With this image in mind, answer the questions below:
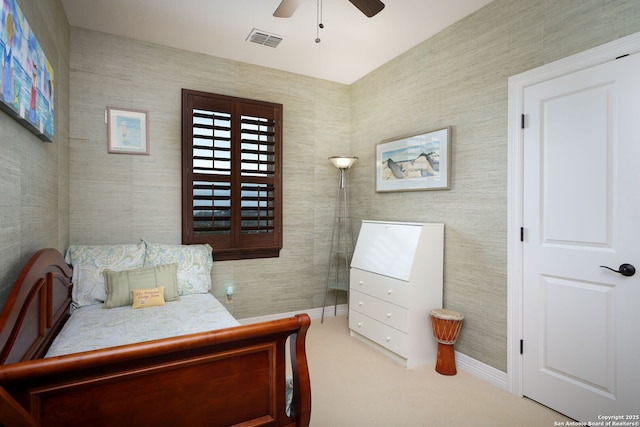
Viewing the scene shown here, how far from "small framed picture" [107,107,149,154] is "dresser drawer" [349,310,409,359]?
2.60m

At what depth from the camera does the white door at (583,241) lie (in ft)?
6.36

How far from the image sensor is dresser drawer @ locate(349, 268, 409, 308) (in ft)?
9.55

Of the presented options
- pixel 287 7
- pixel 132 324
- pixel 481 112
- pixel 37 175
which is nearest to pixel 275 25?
pixel 287 7

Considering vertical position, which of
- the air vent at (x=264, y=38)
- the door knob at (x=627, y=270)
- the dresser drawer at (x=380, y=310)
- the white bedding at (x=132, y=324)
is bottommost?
the dresser drawer at (x=380, y=310)

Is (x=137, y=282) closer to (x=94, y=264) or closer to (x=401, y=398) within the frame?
(x=94, y=264)

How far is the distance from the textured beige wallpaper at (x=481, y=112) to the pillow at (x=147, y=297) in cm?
230

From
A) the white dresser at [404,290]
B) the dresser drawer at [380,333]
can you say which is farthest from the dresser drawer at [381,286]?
the dresser drawer at [380,333]

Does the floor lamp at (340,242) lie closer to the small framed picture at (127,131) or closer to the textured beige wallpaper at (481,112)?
the textured beige wallpaper at (481,112)

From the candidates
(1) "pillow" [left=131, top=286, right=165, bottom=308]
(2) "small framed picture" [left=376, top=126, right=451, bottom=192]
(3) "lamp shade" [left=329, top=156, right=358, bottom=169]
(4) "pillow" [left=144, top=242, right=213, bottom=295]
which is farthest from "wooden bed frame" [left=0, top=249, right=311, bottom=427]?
(3) "lamp shade" [left=329, top=156, right=358, bottom=169]

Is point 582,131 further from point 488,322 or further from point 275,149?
point 275,149

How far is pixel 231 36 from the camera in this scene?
10.5 ft

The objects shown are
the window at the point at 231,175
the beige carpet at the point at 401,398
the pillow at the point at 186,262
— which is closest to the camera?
the beige carpet at the point at 401,398

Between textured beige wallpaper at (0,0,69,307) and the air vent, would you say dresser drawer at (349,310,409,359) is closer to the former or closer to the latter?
textured beige wallpaper at (0,0,69,307)

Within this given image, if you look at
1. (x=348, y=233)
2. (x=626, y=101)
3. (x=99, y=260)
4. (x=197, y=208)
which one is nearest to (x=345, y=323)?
(x=348, y=233)
